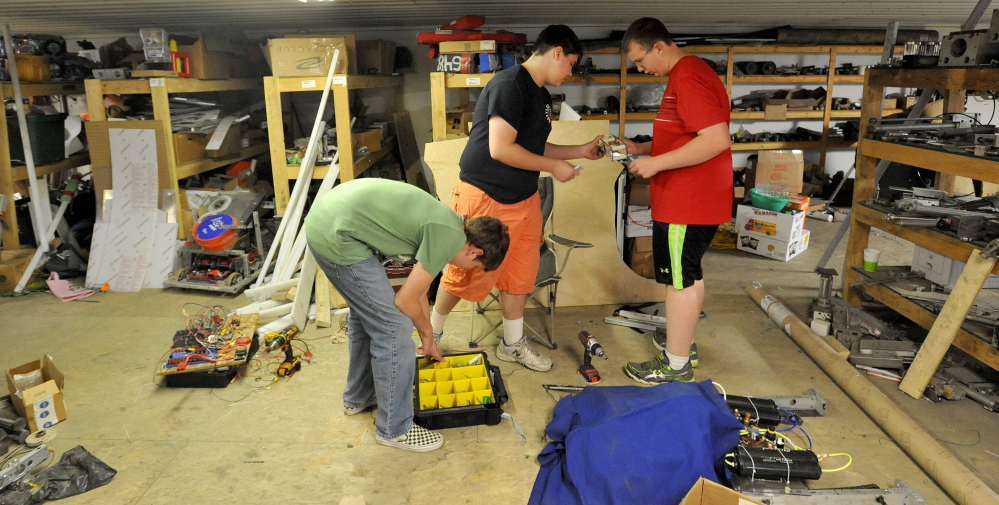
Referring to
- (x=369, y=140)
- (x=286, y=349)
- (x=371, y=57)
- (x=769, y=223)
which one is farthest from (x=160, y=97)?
(x=769, y=223)

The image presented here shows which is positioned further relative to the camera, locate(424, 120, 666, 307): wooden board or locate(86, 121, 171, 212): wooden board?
locate(86, 121, 171, 212): wooden board

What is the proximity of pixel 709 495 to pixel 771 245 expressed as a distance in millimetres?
3896

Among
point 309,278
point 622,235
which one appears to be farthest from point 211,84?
point 622,235

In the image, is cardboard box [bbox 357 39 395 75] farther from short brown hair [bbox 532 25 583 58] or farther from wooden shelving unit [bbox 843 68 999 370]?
wooden shelving unit [bbox 843 68 999 370]

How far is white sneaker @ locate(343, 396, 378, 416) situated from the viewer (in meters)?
3.12

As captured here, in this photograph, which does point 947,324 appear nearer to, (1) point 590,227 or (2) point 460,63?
(1) point 590,227

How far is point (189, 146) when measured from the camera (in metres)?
5.50

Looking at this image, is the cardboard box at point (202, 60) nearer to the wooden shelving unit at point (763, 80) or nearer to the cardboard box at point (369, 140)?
the cardboard box at point (369, 140)

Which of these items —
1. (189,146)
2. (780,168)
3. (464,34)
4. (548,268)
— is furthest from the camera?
(780,168)

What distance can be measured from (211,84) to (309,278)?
97.7 inches

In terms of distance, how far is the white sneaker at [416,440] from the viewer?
2.81m

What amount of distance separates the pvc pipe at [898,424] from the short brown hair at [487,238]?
1.88m

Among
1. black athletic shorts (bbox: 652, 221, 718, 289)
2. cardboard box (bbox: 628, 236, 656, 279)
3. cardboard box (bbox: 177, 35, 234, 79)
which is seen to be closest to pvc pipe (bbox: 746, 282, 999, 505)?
black athletic shorts (bbox: 652, 221, 718, 289)

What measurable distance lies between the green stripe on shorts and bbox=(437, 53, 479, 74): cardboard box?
200 centimetres
